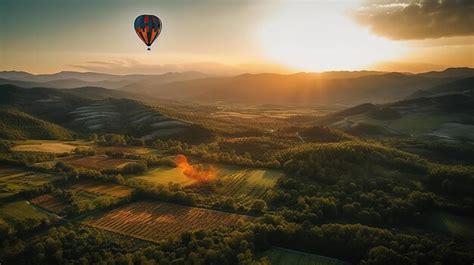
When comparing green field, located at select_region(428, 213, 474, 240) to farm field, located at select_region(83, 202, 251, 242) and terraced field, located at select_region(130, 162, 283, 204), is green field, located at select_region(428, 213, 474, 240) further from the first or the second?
farm field, located at select_region(83, 202, 251, 242)

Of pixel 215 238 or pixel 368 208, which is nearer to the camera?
pixel 215 238

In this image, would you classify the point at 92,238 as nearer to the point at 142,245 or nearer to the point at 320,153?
the point at 142,245

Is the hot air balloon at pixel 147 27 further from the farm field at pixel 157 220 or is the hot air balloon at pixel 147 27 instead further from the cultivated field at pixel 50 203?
the cultivated field at pixel 50 203

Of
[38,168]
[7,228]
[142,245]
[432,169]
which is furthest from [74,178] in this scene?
[432,169]

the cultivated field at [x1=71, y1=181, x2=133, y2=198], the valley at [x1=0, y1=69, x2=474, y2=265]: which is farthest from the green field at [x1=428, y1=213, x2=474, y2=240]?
the cultivated field at [x1=71, y1=181, x2=133, y2=198]

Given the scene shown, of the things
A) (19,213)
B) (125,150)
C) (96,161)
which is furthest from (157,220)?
(125,150)

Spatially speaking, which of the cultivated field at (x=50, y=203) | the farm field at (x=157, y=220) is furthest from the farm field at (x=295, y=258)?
the cultivated field at (x=50, y=203)
